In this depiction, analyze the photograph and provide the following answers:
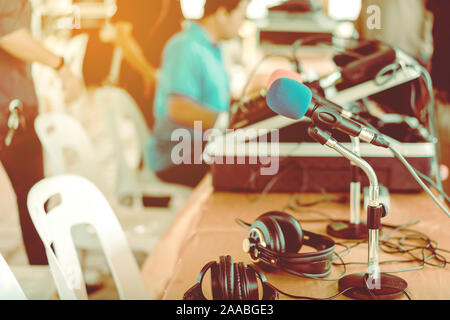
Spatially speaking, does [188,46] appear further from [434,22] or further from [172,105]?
[434,22]

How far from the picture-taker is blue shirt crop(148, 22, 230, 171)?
2102 mm

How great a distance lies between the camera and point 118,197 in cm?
196

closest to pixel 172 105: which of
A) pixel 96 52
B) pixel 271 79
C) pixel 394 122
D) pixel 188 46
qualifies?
pixel 188 46

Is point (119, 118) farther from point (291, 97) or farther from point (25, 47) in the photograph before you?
point (291, 97)

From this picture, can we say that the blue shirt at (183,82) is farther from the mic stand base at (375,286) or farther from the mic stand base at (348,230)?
the mic stand base at (375,286)

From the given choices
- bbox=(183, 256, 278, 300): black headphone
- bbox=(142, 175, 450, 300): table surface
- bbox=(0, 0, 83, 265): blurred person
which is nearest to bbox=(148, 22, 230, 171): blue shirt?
bbox=(142, 175, 450, 300): table surface

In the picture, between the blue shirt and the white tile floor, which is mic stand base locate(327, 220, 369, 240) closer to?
the white tile floor

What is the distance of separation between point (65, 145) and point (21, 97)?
1.39ft

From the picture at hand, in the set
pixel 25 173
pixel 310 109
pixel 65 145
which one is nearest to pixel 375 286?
pixel 310 109

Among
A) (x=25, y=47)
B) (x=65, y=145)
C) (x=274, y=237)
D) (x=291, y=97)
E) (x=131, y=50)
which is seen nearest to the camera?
(x=291, y=97)

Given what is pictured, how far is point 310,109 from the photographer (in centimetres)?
60

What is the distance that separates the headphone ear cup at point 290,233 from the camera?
2.40 ft

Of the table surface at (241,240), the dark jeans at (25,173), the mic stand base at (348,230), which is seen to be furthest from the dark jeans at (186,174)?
the mic stand base at (348,230)

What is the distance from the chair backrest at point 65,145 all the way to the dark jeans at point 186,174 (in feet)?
1.51
